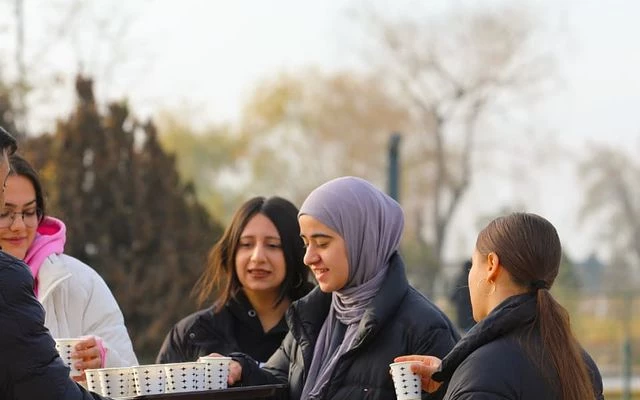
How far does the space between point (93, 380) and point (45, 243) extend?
1.25 metres

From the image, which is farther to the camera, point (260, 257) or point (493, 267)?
point (260, 257)

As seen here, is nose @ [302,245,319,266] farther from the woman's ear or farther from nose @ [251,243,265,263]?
nose @ [251,243,265,263]

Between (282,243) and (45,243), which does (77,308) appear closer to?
(45,243)

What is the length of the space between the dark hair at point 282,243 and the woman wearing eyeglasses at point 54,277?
2.35 ft

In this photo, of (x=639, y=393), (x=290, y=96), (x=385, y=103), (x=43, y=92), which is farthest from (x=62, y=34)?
(x=290, y=96)

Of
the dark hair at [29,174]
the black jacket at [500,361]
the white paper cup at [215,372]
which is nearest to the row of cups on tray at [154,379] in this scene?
the white paper cup at [215,372]

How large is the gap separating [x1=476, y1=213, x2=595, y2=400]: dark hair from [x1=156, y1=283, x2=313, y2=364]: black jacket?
219 centimetres

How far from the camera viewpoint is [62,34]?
26.6 meters

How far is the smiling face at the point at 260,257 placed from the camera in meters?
6.34

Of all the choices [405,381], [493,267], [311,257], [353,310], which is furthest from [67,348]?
[493,267]

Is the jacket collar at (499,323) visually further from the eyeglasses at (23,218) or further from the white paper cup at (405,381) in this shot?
the eyeglasses at (23,218)

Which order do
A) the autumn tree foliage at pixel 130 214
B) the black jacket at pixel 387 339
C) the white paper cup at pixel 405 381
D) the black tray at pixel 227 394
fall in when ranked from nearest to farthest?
1. the white paper cup at pixel 405 381
2. the black tray at pixel 227 394
3. the black jacket at pixel 387 339
4. the autumn tree foliage at pixel 130 214

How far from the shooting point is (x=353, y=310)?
514 centimetres

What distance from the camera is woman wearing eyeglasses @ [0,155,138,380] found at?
5.75 metres
